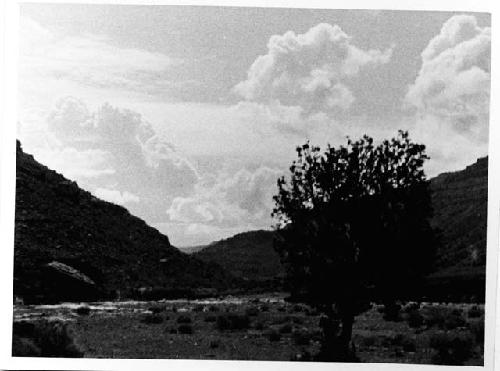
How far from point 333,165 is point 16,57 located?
355 cm

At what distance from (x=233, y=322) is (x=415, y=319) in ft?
6.27

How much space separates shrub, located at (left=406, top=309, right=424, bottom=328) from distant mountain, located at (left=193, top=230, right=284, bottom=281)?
1.41 m

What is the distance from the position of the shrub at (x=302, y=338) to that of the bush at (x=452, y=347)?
1284 millimetres

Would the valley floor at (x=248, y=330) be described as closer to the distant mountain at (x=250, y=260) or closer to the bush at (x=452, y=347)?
the bush at (x=452, y=347)

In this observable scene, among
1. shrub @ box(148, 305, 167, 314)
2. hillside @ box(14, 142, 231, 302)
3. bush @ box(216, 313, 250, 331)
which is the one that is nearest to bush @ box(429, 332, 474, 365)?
bush @ box(216, 313, 250, 331)

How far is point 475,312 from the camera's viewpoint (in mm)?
9438

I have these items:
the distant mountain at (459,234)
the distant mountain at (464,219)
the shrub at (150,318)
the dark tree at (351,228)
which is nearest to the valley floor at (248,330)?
the shrub at (150,318)

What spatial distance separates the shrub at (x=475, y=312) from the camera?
9430 mm

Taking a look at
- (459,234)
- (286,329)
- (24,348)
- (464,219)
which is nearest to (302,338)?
(286,329)

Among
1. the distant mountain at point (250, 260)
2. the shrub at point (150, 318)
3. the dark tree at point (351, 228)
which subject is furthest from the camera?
the shrub at point (150, 318)

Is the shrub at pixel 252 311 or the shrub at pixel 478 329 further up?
the shrub at pixel 252 311

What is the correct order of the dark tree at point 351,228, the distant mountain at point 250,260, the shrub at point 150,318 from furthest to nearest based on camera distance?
the shrub at point 150,318 < the distant mountain at point 250,260 < the dark tree at point 351,228

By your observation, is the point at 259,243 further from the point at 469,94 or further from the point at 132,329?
the point at 469,94

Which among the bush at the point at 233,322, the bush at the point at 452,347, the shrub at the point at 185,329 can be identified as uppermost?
the bush at the point at 233,322
